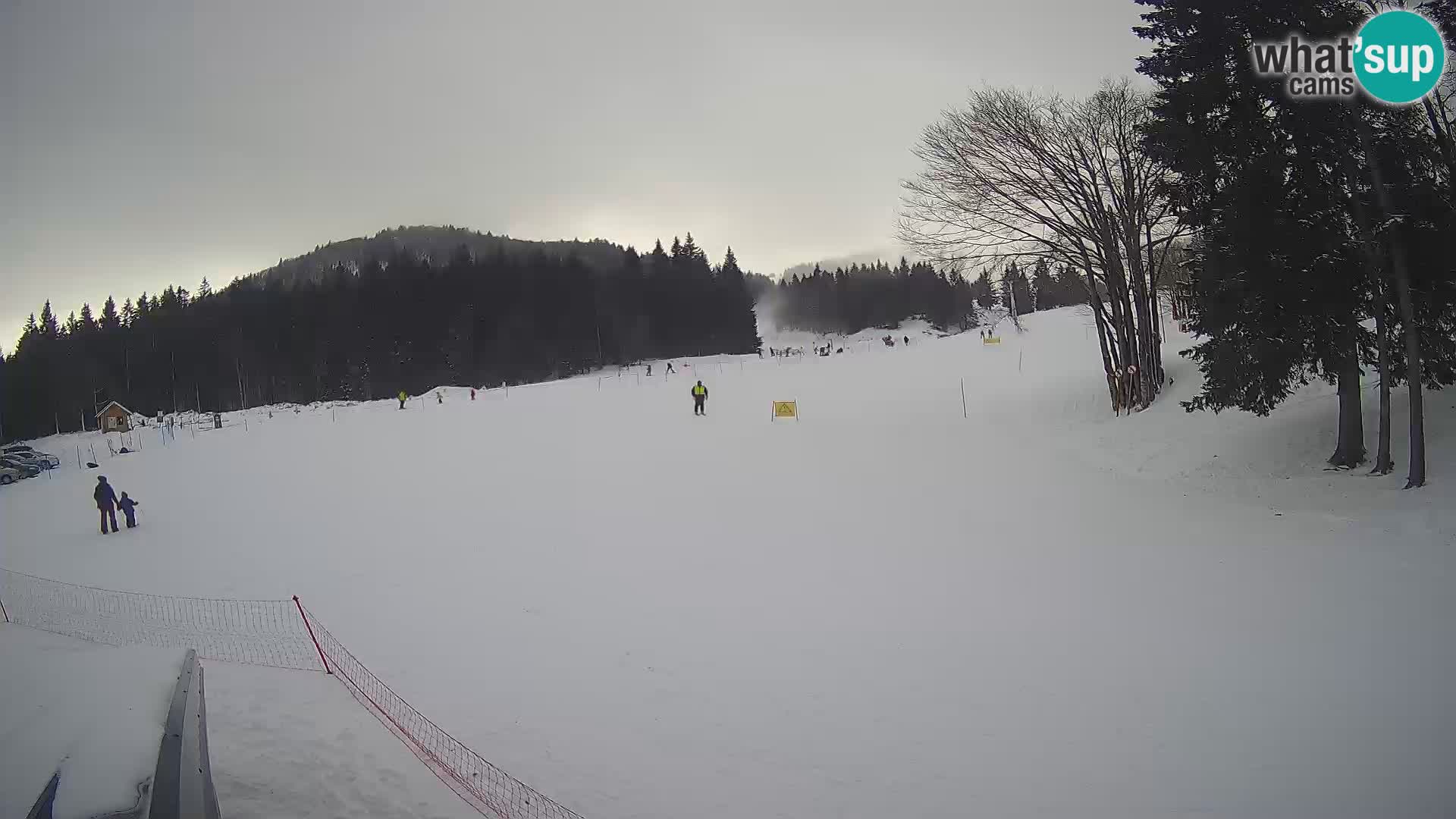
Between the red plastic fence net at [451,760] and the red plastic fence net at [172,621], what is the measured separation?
98 cm

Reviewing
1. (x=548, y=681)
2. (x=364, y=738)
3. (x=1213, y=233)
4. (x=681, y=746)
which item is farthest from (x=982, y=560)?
(x=364, y=738)

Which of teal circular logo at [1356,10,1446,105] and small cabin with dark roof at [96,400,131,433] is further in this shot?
small cabin with dark roof at [96,400,131,433]

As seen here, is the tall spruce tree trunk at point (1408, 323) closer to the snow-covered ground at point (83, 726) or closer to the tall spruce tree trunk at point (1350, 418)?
the tall spruce tree trunk at point (1350, 418)

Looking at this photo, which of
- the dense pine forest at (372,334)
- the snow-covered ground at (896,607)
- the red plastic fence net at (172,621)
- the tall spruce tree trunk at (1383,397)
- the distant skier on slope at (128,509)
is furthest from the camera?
the dense pine forest at (372,334)

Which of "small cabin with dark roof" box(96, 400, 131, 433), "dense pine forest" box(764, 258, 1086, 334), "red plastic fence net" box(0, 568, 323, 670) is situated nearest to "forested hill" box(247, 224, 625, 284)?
"dense pine forest" box(764, 258, 1086, 334)

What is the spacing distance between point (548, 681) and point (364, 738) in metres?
1.85

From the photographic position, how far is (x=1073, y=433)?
17188 mm

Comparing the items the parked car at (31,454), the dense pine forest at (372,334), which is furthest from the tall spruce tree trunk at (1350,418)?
the dense pine forest at (372,334)

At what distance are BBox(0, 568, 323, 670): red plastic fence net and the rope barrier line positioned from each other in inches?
0.5

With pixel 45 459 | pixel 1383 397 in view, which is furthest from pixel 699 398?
pixel 45 459

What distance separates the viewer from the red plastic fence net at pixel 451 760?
4945mm

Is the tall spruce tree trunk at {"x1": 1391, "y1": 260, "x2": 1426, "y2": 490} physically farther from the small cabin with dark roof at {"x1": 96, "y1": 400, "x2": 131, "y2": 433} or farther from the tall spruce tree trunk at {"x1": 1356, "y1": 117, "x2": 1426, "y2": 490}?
the small cabin with dark roof at {"x1": 96, "y1": 400, "x2": 131, "y2": 433}

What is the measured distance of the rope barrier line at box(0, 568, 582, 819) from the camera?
5.21 metres

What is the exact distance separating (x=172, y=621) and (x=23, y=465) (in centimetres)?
2874
